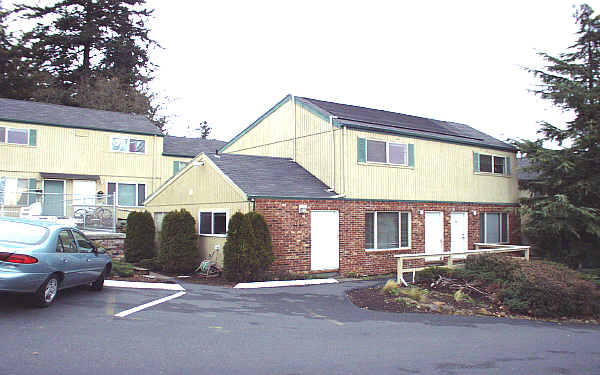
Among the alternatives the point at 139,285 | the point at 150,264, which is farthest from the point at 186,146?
the point at 139,285

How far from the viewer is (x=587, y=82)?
21.4 meters

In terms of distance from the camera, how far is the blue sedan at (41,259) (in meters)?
8.35

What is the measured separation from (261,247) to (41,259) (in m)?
6.91

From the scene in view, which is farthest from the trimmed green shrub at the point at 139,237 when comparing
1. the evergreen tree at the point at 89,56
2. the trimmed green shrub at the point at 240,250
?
the evergreen tree at the point at 89,56

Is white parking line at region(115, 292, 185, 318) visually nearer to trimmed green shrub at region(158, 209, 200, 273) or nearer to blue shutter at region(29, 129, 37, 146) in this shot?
trimmed green shrub at region(158, 209, 200, 273)

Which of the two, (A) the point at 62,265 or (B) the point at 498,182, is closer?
(A) the point at 62,265

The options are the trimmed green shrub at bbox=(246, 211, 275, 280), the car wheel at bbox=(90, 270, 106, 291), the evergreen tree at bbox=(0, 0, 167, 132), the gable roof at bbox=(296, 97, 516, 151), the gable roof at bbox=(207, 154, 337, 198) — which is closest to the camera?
the car wheel at bbox=(90, 270, 106, 291)

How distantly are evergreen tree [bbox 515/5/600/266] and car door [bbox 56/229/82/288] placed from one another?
56.2ft

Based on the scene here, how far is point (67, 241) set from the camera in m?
10.1

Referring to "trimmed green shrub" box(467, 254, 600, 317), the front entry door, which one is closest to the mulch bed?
"trimmed green shrub" box(467, 254, 600, 317)

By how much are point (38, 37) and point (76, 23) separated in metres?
3.54

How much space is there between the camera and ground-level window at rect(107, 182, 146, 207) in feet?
90.5

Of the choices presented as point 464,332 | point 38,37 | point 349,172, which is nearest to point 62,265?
point 464,332

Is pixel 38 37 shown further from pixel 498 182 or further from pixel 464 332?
pixel 464 332
